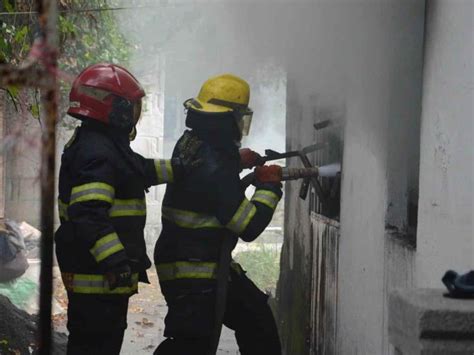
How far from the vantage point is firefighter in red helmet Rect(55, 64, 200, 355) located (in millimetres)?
4551

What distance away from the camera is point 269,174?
201 inches

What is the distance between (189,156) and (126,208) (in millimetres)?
513

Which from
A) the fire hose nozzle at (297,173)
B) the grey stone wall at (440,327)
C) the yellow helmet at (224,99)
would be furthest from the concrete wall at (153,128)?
the grey stone wall at (440,327)

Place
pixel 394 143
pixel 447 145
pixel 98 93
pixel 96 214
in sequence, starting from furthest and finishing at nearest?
pixel 394 143 < pixel 98 93 < pixel 96 214 < pixel 447 145

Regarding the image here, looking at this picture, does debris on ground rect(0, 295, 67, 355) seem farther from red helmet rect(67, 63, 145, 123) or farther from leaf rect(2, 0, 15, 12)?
leaf rect(2, 0, 15, 12)

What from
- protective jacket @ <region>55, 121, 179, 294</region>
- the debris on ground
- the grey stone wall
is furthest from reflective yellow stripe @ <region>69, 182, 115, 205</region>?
the debris on ground

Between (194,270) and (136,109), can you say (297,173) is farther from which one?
(136,109)

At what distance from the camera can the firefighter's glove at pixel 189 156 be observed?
4949mm

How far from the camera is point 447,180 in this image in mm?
3648

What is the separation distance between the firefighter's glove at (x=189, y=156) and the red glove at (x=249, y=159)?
431mm

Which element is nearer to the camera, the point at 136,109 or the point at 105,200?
the point at 105,200

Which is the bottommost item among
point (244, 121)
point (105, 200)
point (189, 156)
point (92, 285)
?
point (92, 285)

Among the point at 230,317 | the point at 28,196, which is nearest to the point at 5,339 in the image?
the point at 230,317

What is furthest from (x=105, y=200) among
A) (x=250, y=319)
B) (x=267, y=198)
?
(x=250, y=319)
